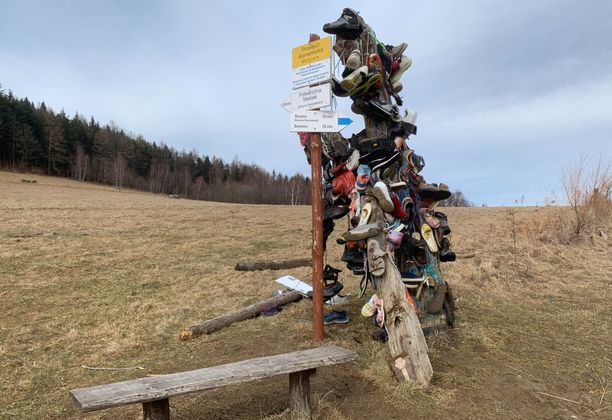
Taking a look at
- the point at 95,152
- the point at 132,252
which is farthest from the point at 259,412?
the point at 95,152

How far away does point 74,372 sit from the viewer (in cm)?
456

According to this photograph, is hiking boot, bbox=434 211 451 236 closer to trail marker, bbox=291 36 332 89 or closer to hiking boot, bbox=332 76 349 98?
hiking boot, bbox=332 76 349 98

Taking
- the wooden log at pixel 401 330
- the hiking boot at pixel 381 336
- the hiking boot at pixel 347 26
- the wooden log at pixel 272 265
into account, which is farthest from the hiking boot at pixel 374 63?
the wooden log at pixel 272 265

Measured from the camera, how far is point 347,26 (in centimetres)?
488

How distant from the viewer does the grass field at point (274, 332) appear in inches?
142

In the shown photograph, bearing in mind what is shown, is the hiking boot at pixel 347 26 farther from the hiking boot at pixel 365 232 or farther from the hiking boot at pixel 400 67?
the hiking boot at pixel 365 232

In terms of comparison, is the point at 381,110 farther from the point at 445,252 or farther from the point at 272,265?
the point at 272,265

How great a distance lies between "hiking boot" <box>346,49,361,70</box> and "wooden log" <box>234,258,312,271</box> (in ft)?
18.8

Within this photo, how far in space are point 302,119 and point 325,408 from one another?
2.94 metres

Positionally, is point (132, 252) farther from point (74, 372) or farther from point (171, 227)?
point (74, 372)

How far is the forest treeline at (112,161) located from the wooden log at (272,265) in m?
53.2

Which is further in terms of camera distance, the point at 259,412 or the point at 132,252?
the point at 132,252

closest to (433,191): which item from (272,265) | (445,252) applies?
(445,252)

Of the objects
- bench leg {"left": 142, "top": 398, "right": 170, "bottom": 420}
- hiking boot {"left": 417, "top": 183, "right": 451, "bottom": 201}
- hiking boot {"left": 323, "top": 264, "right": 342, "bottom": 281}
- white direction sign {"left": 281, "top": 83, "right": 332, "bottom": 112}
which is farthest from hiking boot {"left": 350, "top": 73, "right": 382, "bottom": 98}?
bench leg {"left": 142, "top": 398, "right": 170, "bottom": 420}
